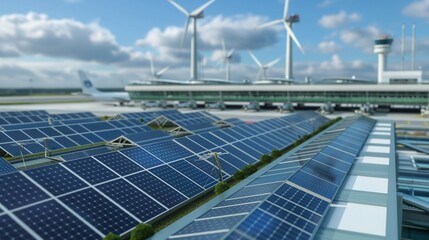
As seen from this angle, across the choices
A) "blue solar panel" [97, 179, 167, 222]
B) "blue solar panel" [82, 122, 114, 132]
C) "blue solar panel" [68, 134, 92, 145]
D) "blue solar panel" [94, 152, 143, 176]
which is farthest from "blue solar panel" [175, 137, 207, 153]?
"blue solar panel" [82, 122, 114, 132]

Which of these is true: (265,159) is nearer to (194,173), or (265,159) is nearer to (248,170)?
(248,170)

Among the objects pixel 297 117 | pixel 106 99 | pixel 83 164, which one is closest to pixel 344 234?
pixel 83 164

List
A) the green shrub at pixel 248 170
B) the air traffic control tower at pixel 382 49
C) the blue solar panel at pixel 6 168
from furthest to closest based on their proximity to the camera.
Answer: the air traffic control tower at pixel 382 49, the green shrub at pixel 248 170, the blue solar panel at pixel 6 168

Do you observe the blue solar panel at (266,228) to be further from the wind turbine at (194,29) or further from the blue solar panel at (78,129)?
the wind turbine at (194,29)

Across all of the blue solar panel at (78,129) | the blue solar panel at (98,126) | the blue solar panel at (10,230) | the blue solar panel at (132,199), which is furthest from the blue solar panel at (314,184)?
the blue solar panel at (98,126)

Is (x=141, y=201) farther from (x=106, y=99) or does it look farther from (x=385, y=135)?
(x=106, y=99)

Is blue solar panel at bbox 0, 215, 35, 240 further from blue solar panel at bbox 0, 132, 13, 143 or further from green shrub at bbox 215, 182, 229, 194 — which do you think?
blue solar panel at bbox 0, 132, 13, 143
